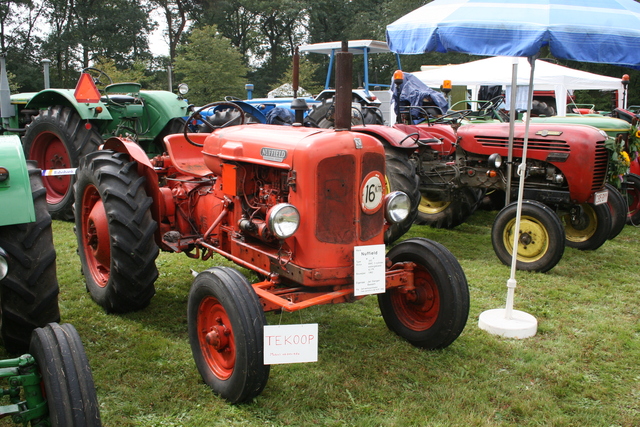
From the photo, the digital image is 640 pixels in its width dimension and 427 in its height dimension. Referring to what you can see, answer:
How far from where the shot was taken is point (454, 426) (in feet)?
8.48

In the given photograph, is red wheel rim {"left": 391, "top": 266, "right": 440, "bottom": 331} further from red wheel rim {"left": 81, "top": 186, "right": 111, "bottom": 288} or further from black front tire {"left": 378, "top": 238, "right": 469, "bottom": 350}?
red wheel rim {"left": 81, "top": 186, "right": 111, "bottom": 288}

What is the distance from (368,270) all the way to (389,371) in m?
0.61

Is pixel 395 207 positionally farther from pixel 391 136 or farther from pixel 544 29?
pixel 391 136

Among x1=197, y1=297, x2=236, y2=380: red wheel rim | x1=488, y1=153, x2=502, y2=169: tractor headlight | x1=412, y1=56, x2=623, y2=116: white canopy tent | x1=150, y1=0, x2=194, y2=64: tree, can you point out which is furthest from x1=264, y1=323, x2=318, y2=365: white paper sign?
x1=150, y1=0, x2=194, y2=64: tree

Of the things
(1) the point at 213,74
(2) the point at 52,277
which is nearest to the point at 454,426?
(2) the point at 52,277

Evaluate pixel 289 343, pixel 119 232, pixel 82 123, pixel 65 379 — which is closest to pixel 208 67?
pixel 82 123

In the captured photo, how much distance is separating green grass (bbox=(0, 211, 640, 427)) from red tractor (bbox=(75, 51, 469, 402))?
0.15 metres

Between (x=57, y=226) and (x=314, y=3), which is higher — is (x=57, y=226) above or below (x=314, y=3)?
below

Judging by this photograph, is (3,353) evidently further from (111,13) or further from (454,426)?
(111,13)

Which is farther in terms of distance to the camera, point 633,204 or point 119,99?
point 633,204

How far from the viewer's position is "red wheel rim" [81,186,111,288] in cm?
382

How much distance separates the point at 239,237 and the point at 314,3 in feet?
109

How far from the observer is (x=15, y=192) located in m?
2.65

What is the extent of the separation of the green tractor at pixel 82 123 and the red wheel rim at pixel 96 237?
175 centimetres
